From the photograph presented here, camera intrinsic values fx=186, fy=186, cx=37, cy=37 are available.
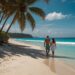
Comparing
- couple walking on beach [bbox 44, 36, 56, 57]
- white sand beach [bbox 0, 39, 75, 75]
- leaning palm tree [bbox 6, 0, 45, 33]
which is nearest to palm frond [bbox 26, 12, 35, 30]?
leaning palm tree [bbox 6, 0, 45, 33]

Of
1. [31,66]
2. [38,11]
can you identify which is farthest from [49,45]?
[38,11]

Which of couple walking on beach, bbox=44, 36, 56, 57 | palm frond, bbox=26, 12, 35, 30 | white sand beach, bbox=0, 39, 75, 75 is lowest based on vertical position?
white sand beach, bbox=0, 39, 75, 75

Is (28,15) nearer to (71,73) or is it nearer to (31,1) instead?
(31,1)

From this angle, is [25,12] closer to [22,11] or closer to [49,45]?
[22,11]

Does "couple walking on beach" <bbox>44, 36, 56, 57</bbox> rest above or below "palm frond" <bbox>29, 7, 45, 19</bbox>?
below

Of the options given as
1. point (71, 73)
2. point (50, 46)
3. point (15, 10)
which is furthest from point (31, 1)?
point (71, 73)

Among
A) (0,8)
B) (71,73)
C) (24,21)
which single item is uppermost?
(0,8)

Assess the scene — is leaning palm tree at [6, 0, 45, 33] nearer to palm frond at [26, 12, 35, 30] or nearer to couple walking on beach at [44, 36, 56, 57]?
palm frond at [26, 12, 35, 30]

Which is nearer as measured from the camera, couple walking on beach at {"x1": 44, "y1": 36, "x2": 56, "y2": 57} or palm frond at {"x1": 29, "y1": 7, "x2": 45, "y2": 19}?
couple walking on beach at {"x1": 44, "y1": 36, "x2": 56, "y2": 57}

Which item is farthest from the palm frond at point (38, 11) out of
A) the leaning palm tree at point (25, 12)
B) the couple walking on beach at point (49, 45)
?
the couple walking on beach at point (49, 45)

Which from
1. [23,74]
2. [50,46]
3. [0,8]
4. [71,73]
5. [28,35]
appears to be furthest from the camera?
[28,35]

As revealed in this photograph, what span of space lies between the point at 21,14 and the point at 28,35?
131m

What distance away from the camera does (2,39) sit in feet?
72.8

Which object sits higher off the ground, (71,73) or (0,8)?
(0,8)
